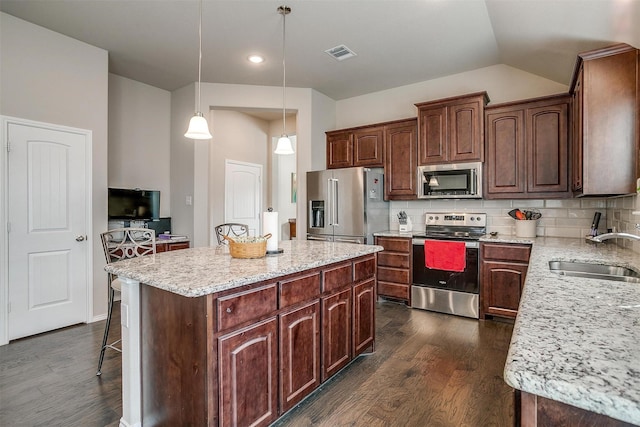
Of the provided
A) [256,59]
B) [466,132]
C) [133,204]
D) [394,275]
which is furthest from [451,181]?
[133,204]

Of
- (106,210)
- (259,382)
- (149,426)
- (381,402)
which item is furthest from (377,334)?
(106,210)

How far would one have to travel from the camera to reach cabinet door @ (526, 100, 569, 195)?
329 cm

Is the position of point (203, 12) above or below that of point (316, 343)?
above

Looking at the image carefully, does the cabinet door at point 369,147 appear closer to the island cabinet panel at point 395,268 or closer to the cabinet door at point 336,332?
the island cabinet panel at point 395,268

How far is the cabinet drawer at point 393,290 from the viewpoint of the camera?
157 inches

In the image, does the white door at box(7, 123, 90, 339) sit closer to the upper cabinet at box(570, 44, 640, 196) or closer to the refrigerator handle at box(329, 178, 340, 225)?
the refrigerator handle at box(329, 178, 340, 225)

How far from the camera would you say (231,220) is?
5648mm

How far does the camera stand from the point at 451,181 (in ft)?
12.8

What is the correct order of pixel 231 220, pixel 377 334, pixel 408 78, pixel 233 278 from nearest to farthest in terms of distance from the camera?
pixel 233 278
pixel 377 334
pixel 408 78
pixel 231 220

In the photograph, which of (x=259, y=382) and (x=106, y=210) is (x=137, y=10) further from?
(x=259, y=382)

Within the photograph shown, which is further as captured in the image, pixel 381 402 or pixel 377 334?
pixel 377 334

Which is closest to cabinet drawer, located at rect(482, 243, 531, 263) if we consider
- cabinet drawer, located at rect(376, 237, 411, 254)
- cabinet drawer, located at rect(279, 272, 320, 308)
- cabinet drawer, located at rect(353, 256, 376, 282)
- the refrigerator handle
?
cabinet drawer, located at rect(376, 237, 411, 254)

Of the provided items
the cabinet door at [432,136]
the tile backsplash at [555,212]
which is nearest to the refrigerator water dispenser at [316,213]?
the tile backsplash at [555,212]

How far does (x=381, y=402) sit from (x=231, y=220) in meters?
4.19
